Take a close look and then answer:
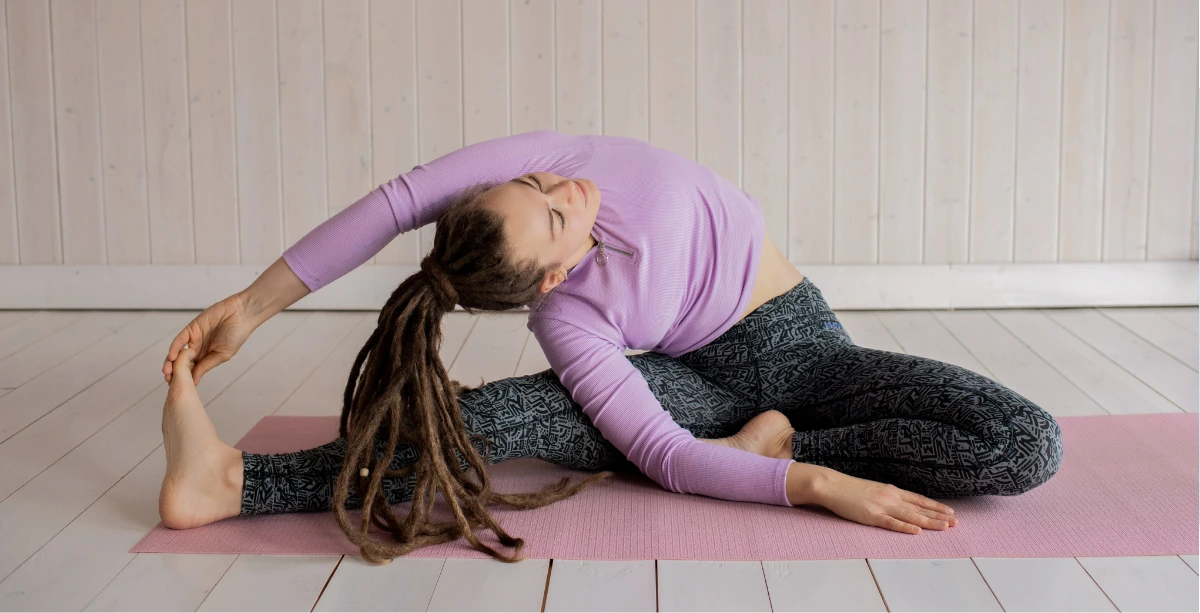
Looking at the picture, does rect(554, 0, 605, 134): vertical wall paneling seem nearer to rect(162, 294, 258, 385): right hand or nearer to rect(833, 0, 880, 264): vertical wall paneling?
rect(833, 0, 880, 264): vertical wall paneling

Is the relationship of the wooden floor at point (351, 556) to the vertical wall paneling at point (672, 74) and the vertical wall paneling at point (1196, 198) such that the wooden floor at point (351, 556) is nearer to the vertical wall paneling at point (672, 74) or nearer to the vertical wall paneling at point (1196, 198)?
the vertical wall paneling at point (1196, 198)

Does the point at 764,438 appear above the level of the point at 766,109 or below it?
below

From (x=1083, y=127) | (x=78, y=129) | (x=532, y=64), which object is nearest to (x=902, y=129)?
(x=1083, y=127)

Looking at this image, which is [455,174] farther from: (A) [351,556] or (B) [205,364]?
(A) [351,556]

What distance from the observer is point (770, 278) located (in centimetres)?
196

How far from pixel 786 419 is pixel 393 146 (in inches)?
Result: 76.6

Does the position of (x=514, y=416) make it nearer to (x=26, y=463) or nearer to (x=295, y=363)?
(x=26, y=463)

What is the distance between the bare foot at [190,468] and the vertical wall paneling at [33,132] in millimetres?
2139

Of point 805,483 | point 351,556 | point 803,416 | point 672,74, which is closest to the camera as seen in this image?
point 351,556

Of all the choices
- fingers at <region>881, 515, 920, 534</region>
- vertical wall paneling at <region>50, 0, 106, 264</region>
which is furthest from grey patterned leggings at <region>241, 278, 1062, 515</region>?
vertical wall paneling at <region>50, 0, 106, 264</region>

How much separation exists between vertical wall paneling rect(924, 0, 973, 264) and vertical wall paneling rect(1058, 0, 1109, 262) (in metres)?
0.31

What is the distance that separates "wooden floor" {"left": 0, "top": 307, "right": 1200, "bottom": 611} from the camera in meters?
1.41

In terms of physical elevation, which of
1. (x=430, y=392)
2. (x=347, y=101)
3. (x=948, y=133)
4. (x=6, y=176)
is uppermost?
(x=347, y=101)

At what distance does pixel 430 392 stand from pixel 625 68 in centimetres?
198
